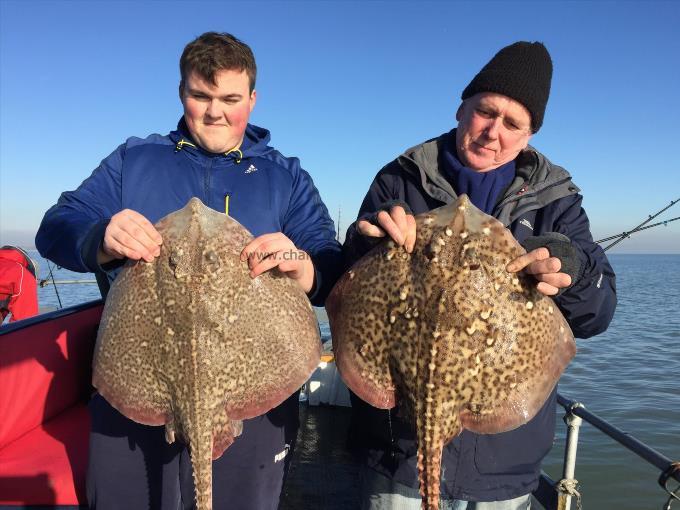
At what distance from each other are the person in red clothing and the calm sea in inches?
39.6

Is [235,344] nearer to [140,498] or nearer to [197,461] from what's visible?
[197,461]

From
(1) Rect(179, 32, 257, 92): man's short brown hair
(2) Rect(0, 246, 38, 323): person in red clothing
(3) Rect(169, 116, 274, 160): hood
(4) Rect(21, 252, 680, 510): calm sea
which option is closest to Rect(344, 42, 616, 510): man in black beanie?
(3) Rect(169, 116, 274, 160): hood

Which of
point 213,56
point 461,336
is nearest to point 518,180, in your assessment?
point 461,336

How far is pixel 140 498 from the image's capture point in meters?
3.05

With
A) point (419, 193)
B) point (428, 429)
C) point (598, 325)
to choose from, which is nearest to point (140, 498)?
point (428, 429)

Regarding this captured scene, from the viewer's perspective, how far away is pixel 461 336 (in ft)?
8.00

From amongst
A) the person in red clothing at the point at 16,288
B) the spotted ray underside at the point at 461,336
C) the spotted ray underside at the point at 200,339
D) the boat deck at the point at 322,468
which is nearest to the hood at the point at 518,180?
the spotted ray underside at the point at 461,336

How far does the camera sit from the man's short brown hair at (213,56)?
10.0ft

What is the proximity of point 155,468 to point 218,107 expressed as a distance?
7.60ft

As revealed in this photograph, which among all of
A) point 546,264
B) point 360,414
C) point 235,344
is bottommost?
point 360,414

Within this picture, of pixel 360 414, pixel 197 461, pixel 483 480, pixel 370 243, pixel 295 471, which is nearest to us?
pixel 197 461

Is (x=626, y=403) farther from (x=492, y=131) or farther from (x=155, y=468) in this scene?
(x=155, y=468)

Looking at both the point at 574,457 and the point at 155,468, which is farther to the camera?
the point at 574,457

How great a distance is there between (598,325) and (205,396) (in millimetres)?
2254
